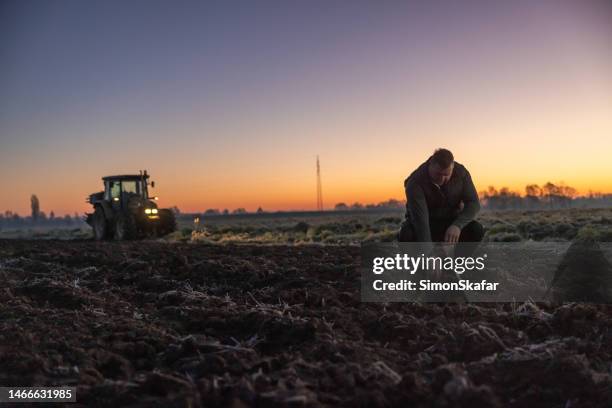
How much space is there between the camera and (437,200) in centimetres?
556

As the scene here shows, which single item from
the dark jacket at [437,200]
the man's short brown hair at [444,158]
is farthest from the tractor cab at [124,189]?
the man's short brown hair at [444,158]

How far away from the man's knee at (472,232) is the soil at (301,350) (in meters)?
0.73

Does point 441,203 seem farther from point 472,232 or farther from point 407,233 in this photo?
point 472,232

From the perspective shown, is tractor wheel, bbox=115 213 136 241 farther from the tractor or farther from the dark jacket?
the dark jacket

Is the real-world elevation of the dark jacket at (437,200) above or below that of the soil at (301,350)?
above

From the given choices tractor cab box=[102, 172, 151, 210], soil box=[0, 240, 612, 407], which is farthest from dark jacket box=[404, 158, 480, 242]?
tractor cab box=[102, 172, 151, 210]

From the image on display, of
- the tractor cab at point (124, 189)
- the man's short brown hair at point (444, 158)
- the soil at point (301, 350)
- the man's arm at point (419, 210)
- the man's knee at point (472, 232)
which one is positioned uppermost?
the tractor cab at point (124, 189)

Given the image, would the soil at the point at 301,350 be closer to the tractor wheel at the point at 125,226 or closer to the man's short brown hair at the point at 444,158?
the man's short brown hair at the point at 444,158

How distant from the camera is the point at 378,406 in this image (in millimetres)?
2863

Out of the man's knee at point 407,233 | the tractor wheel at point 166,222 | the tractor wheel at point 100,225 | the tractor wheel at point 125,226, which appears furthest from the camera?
the tractor wheel at point 100,225

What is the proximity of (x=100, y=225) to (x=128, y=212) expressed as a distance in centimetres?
276

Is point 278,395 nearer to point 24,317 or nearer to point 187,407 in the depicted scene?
point 187,407

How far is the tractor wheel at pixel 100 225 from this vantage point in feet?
72.6

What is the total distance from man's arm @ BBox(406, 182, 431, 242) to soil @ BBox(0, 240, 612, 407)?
717mm
